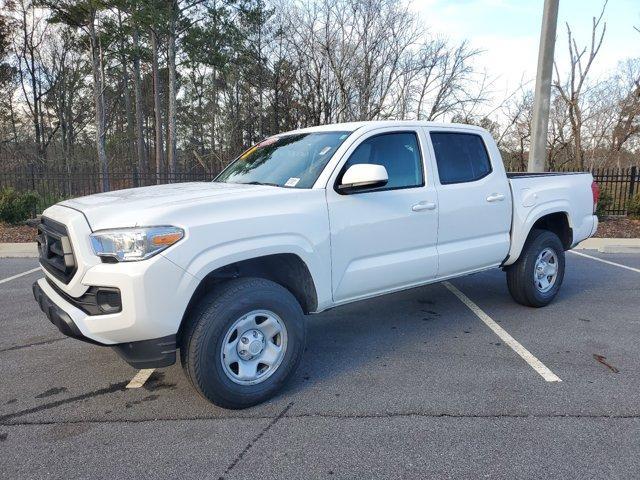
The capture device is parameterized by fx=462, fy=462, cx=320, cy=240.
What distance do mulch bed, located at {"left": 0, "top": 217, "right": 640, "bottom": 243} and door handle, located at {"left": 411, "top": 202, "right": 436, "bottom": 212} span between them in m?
8.94

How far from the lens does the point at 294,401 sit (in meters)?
3.17

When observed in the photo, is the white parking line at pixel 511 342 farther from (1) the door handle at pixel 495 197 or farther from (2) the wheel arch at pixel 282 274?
(2) the wheel arch at pixel 282 274

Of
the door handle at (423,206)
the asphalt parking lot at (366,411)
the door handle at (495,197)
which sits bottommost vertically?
the asphalt parking lot at (366,411)

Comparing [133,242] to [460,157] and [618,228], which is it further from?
[618,228]


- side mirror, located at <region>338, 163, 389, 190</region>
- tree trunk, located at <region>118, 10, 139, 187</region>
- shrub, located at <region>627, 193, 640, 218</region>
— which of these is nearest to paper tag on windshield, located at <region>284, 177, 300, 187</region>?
side mirror, located at <region>338, 163, 389, 190</region>

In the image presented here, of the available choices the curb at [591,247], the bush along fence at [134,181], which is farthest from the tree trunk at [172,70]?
the curb at [591,247]

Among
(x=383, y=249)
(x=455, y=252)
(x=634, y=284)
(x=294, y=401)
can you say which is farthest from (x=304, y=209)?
(x=634, y=284)

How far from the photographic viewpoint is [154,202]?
291cm

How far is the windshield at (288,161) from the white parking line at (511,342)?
2.28 m

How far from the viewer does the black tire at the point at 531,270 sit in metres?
4.88

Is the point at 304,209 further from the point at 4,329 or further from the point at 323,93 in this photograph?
the point at 323,93

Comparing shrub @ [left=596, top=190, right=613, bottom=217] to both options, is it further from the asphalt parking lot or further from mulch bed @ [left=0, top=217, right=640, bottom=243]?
the asphalt parking lot

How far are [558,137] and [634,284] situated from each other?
19.6 meters

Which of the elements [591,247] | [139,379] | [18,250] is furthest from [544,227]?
[18,250]
